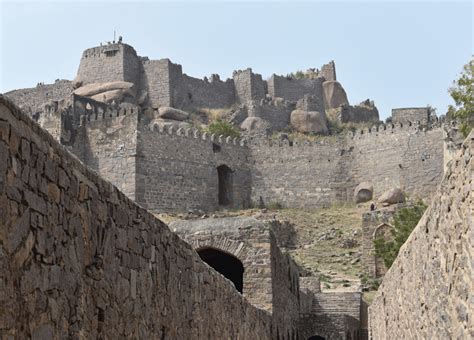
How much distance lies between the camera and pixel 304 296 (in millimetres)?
25844

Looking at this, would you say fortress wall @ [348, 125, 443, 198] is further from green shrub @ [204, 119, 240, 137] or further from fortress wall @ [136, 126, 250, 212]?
green shrub @ [204, 119, 240, 137]

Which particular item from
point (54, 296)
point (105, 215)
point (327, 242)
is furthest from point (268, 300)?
point (327, 242)

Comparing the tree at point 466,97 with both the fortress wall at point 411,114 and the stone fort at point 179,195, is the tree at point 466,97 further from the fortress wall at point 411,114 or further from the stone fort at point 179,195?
the fortress wall at point 411,114

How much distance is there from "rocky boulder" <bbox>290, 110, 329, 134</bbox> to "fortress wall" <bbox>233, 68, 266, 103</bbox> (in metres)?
3.77

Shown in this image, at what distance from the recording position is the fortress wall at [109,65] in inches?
2251

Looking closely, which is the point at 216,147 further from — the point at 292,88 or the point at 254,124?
the point at 292,88

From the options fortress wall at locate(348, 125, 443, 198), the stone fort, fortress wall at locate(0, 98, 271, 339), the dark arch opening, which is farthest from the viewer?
fortress wall at locate(348, 125, 443, 198)

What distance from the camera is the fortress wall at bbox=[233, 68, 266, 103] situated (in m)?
62.2

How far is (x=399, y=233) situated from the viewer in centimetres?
3048

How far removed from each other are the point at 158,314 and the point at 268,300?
917cm

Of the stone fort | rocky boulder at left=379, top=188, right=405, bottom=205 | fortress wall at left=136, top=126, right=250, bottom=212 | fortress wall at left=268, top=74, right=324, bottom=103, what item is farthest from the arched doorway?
fortress wall at left=268, top=74, right=324, bottom=103

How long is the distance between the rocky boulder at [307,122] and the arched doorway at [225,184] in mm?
14696

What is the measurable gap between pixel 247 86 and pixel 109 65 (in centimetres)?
1068

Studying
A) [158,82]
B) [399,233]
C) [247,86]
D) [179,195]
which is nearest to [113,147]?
[179,195]
